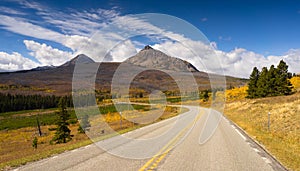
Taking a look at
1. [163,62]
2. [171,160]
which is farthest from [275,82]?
[171,160]

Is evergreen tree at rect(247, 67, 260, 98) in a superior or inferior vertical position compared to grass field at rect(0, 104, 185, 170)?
superior

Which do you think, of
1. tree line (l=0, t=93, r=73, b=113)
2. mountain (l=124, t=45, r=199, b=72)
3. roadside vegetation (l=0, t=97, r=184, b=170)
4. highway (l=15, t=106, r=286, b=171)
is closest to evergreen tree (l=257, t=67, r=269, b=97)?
roadside vegetation (l=0, t=97, r=184, b=170)

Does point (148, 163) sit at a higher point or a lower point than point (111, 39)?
lower

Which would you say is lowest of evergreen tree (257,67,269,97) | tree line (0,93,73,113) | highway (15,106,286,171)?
tree line (0,93,73,113)

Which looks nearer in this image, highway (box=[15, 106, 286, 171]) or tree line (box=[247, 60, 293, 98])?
highway (box=[15, 106, 286, 171])

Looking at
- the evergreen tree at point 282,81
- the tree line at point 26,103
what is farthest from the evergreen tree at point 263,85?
the tree line at point 26,103

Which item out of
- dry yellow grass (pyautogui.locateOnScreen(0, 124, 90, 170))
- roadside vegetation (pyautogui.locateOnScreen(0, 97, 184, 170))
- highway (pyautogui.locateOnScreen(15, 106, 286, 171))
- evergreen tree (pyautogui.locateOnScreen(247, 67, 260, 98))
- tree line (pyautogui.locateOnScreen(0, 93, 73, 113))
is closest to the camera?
highway (pyautogui.locateOnScreen(15, 106, 286, 171))

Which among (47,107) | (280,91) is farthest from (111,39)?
(47,107)

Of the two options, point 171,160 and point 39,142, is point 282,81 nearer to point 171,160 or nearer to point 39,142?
point 39,142

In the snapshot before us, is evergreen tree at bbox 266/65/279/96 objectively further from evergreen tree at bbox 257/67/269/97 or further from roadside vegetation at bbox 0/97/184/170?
roadside vegetation at bbox 0/97/184/170

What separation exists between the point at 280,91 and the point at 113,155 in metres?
49.7

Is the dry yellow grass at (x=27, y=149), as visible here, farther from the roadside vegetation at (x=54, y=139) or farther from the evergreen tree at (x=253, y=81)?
the evergreen tree at (x=253, y=81)

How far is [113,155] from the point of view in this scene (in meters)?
9.55

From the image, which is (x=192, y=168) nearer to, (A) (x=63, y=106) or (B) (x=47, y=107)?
(A) (x=63, y=106)
